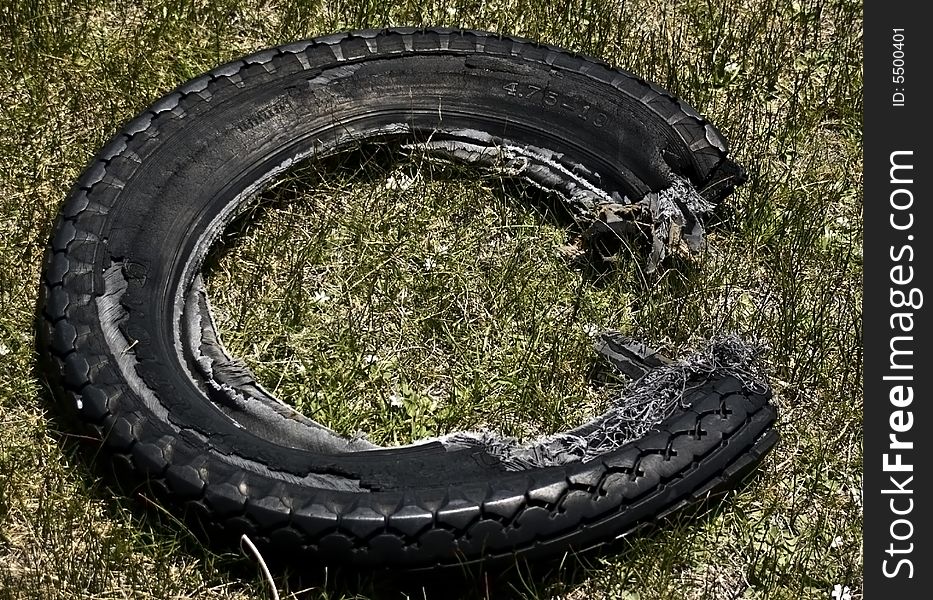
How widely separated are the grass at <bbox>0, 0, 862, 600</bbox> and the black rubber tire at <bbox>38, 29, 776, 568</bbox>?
0.21 metres

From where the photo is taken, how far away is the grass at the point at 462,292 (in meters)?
3.75

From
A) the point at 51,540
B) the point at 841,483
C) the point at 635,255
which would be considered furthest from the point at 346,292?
the point at 841,483

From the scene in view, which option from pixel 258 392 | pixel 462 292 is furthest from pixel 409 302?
pixel 258 392

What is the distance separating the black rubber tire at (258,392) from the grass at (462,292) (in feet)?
0.69

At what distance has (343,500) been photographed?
11.4 feet

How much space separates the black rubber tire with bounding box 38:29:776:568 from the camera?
3.47 metres

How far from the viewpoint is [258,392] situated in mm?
4008

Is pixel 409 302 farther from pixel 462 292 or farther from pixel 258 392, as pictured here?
pixel 258 392

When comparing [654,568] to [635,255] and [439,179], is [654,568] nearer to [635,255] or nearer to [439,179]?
[635,255]

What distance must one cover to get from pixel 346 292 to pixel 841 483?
6.56 ft

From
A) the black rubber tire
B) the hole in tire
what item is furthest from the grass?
the black rubber tire

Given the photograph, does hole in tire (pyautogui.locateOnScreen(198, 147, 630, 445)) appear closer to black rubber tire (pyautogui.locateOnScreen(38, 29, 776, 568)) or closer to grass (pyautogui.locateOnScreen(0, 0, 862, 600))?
grass (pyautogui.locateOnScreen(0, 0, 862, 600))

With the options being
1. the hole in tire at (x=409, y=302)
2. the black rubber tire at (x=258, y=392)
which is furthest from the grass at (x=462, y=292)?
the black rubber tire at (x=258, y=392)

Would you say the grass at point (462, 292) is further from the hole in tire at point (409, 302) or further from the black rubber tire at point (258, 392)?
the black rubber tire at point (258, 392)
